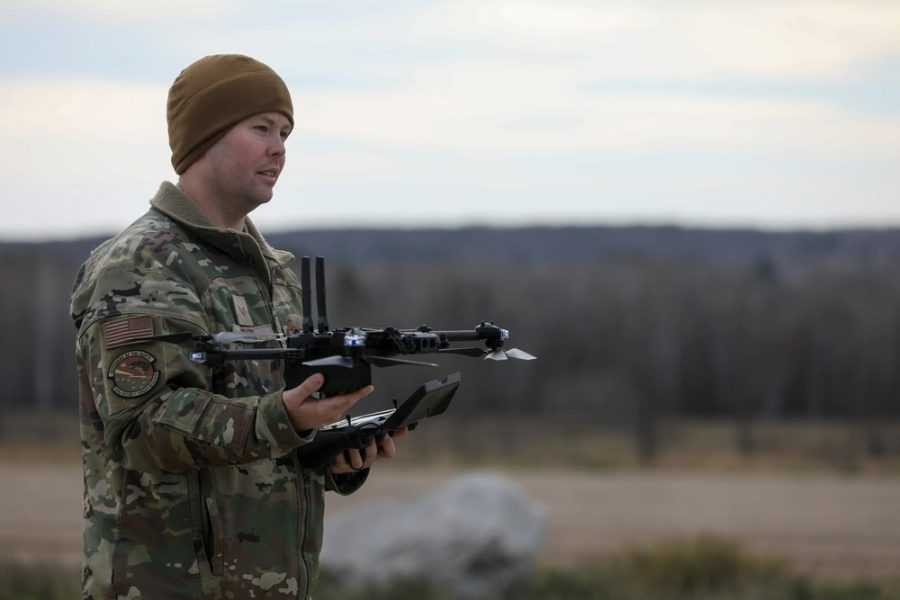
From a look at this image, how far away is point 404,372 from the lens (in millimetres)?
44312

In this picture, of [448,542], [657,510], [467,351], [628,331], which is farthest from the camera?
[628,331]

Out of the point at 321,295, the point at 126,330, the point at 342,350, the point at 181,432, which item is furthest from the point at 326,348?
the point at 126,330

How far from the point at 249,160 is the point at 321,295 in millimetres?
572

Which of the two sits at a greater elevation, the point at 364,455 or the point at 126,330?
the point at 126,330

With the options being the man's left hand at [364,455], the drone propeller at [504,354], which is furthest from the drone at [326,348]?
the man's left hand at [364,455]

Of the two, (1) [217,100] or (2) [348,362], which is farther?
(1) [217,100]

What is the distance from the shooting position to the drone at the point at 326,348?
3543 mm

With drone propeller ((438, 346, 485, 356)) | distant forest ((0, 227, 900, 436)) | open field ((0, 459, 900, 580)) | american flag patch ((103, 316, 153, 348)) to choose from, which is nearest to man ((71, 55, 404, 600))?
american flag patch ((103, 316, 153, 348))

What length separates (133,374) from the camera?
3.68 metres

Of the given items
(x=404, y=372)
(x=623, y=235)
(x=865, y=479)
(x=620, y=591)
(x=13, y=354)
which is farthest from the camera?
(x=623, y=235)

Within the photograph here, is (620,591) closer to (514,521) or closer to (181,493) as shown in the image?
(514,521)

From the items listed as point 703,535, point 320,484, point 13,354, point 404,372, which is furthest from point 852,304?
point 320,484

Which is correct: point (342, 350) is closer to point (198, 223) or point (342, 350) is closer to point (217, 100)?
point (198, 223)

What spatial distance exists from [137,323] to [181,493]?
1.63 ft
